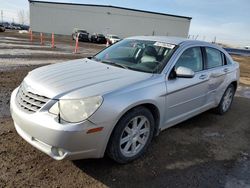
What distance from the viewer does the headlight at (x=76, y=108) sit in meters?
2.82

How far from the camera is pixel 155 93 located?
350 cm

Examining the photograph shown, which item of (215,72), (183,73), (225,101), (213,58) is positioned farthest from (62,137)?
(225,101)

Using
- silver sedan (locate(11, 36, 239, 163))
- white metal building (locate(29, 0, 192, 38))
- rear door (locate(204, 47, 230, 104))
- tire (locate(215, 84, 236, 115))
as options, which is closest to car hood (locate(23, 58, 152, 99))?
silver sedan (locate(11, 36, 239, 163))

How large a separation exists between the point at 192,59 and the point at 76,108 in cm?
245

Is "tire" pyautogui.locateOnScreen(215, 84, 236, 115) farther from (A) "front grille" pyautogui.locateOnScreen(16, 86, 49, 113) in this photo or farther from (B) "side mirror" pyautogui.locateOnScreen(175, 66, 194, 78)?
(A) "front grille" pyautogui.locateOnScreen(16, 86, 49, 113)

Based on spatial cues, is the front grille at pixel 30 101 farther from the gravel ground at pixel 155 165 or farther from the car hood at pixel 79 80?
the gravel ground at pixel 155 165

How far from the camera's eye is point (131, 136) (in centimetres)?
344

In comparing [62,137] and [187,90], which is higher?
[187,90]

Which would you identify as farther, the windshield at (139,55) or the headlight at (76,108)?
the windshield at (139,55)

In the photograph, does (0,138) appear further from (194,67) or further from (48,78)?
(194,67)

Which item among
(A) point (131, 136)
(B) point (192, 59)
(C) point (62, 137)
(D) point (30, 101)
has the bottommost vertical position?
(A) point (131, 136)

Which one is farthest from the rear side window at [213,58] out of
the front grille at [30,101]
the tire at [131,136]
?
the front grille at [30,101]

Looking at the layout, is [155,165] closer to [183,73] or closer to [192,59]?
[183,73]

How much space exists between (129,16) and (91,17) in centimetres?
812
